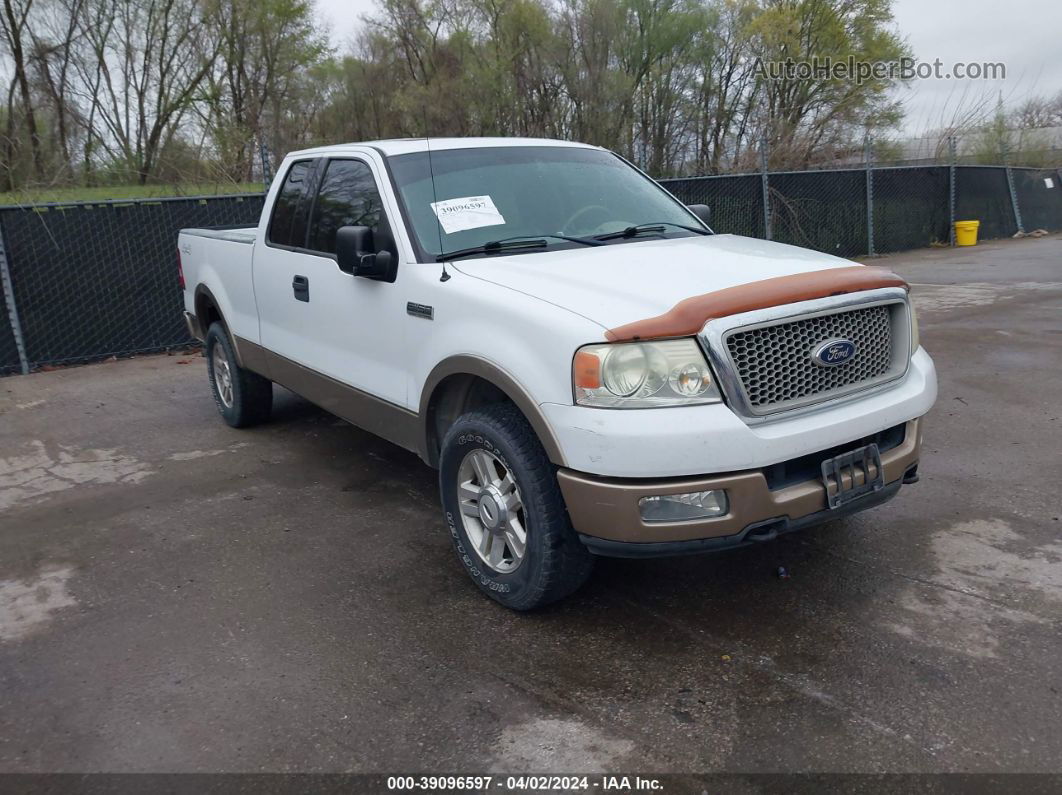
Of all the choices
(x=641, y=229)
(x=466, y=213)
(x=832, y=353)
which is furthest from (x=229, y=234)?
(x=832, y=353)

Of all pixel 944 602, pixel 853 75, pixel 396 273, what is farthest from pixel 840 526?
pixel 853 75

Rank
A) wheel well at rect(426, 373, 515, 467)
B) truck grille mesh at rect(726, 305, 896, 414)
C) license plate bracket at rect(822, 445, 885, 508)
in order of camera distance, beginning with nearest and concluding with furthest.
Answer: truck grille mesh at rect(726, 305, 896, 414) < license plate bracket at rect(822, 445, 885, 508) < wheel well at rect(426, 373, 515, 467)

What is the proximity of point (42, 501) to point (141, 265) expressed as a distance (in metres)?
4.99

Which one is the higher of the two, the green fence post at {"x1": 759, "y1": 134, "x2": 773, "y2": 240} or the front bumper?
the green fence post at {"x1": 759, "y1": 134, "x2": 773, "y2": 240}

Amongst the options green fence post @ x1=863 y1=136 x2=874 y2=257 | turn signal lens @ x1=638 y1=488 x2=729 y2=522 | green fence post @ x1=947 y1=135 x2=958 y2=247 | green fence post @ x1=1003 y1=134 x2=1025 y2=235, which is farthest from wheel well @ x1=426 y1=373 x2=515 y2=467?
green fence post @ x1=1003 y1=134 x2=1025 y2=235

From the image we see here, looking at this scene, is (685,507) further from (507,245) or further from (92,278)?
(92,278)

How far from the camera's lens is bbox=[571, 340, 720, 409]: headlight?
3.22 metres

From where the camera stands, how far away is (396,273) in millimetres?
4309

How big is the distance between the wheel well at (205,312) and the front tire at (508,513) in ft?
11.8

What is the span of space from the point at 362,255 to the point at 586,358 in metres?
1.55

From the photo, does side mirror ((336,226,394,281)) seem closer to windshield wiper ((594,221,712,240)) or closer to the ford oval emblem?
windshield wiper ((594,221,712,240))

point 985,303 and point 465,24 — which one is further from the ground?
point 465,24

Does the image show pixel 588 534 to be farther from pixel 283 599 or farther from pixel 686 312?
pixel 283 599

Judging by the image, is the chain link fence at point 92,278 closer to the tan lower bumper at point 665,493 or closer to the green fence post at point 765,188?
the tan lower bumper at point 665,493
